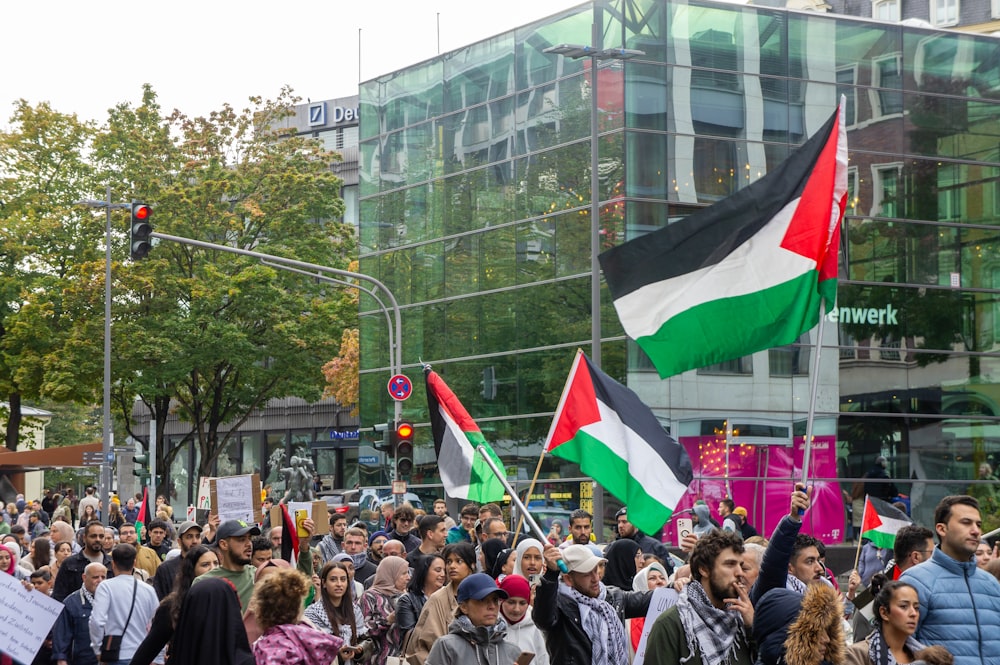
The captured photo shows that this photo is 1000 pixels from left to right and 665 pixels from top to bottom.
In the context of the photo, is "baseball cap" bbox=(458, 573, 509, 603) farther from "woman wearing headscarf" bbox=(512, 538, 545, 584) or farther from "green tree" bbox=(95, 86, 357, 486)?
"green tree" bbox=(95, 86, 357, 486)

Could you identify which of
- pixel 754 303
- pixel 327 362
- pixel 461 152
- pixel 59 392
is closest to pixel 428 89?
pixel 461 152

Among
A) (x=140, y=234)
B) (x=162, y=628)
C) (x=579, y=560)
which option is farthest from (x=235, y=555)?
(x=140, y=234)

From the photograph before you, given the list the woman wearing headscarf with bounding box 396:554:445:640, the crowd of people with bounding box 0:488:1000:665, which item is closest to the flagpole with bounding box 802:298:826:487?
the crowd of people with bounding box 0:488:1000:665

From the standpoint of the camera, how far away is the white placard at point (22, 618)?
387 inches

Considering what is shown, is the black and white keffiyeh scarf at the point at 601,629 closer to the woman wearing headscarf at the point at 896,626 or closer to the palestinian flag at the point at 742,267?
the woman wearing headscarf at the point at 896,626

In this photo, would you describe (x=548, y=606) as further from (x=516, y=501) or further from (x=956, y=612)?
(x=956, y=612)

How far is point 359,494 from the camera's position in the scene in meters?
37.1

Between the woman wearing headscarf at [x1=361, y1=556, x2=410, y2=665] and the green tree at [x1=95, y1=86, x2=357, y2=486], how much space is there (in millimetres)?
31854

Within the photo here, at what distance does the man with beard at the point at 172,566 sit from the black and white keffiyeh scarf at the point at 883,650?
568 cm

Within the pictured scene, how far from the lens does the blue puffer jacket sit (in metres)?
7.36

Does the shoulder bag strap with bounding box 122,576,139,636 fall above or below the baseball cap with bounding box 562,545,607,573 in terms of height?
below

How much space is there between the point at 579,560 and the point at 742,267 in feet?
8.71

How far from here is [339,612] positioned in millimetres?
10562

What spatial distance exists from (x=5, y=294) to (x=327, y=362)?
10799 millimetres
